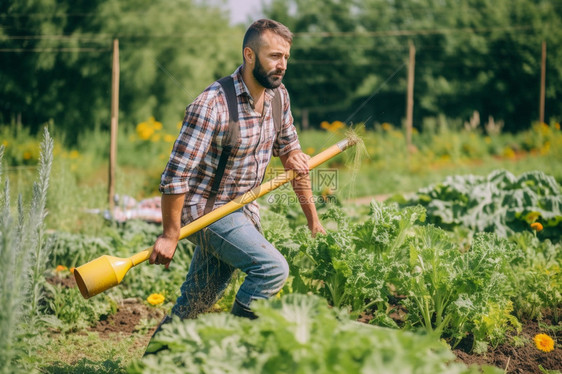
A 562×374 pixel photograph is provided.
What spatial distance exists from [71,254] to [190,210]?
209 cm

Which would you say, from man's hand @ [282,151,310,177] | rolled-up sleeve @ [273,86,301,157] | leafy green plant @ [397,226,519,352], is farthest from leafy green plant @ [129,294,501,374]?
rolled-up sleeve @ [273,86,301,157]

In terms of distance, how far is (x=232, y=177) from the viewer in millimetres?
2660

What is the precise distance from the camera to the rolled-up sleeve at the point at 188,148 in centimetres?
244

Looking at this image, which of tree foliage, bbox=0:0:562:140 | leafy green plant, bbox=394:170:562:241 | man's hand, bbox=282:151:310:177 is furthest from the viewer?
tree foliage, bbox=0:0:562:140

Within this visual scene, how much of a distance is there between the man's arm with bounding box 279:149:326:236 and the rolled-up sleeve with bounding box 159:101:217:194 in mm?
518

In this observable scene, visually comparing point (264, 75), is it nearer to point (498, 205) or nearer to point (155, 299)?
point (155, 299)

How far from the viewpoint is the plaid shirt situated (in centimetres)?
245

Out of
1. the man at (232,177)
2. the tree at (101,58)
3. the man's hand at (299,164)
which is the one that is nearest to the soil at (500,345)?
the man at (232,177)

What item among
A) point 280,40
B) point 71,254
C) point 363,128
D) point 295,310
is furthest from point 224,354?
point 71,254

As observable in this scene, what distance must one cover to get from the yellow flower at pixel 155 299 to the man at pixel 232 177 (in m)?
0.84

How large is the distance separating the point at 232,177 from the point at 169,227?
1.29 feet

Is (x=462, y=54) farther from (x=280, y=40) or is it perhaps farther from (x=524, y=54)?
(x=280, y=40)

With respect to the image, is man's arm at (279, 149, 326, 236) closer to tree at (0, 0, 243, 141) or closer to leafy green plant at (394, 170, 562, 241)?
leafy green plant at (394, 170, 562, 241)

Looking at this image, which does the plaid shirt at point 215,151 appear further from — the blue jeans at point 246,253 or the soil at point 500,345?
the soil at point 500,345
